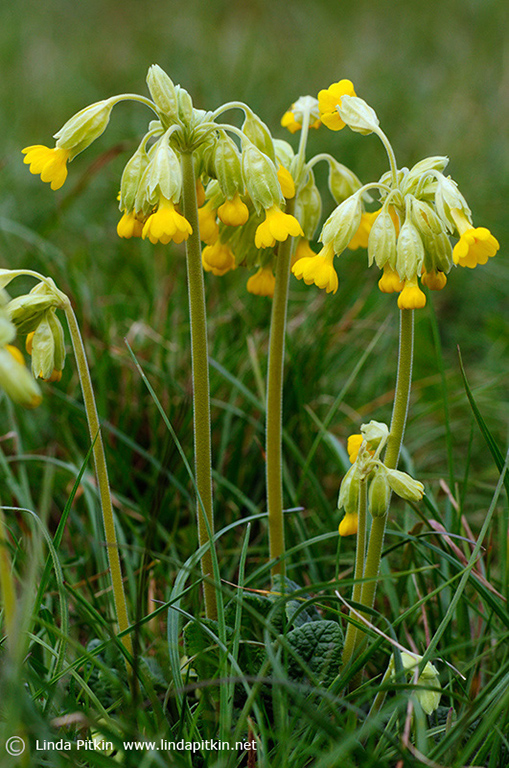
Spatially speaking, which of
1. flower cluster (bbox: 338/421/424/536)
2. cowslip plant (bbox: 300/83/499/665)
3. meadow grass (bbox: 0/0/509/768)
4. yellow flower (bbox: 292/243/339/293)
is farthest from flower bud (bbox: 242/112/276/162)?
flower cluster (bbox: 338/421/424/536)

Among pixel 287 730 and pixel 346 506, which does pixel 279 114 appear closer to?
pixel 346 506

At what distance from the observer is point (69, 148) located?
1.57m

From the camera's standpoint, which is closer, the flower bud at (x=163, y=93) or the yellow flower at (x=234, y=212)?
the flower bud at (x=163, y=93)

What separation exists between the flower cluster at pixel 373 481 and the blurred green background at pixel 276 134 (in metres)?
0.40

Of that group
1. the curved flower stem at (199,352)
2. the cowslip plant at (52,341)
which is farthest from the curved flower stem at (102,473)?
the curved flower stem at (199,352)

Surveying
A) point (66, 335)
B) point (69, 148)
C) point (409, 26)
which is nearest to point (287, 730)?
point (69, 148)

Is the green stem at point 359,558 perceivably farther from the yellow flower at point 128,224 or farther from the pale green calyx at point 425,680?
the yellow flower at point 128,224

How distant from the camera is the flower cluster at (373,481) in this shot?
1.45m

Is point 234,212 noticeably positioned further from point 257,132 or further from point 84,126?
point 84,126

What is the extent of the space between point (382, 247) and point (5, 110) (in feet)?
17.1

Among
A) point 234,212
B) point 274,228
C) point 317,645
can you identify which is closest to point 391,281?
point 274,228

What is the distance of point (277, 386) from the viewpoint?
1760 mm

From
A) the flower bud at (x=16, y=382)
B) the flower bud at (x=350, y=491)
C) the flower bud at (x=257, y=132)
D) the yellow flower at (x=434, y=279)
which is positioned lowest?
the flower bud at (x=350, y=491)

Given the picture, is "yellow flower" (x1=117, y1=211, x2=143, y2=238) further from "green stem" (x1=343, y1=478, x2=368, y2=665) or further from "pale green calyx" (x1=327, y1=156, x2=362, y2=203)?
"green stem" (x1=343, y1=478, x2=368, y2=665)
